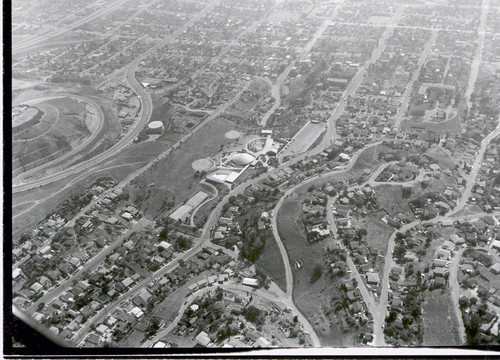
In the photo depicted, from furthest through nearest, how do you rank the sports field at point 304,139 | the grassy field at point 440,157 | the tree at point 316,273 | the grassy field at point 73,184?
the sports field at point 304,139 → the grassy field at point 440,157 → the grassy field at point 73,184 → the tree at point 316,273

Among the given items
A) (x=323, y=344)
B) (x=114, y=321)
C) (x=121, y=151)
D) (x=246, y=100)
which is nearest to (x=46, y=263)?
(x=114, y=321)

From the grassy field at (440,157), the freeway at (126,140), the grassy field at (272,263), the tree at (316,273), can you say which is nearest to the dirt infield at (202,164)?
the freeway at (126,140)

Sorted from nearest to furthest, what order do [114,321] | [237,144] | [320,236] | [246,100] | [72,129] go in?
[114,321] → [320,236] → [237,144] → [72,129] → [246,100]

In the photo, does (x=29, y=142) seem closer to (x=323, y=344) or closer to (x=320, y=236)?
(x=320, y=236)

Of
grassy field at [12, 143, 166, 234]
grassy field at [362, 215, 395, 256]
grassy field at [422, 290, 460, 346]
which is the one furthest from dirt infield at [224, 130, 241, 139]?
grassy field at [422, 290, 460, 346]

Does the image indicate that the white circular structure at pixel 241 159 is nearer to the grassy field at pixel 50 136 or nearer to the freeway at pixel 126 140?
the freeway at pixel 126 140

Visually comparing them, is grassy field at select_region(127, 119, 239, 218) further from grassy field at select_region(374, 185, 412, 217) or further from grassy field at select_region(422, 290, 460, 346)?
grassy field at select_region(422, 290, 460, 346)
